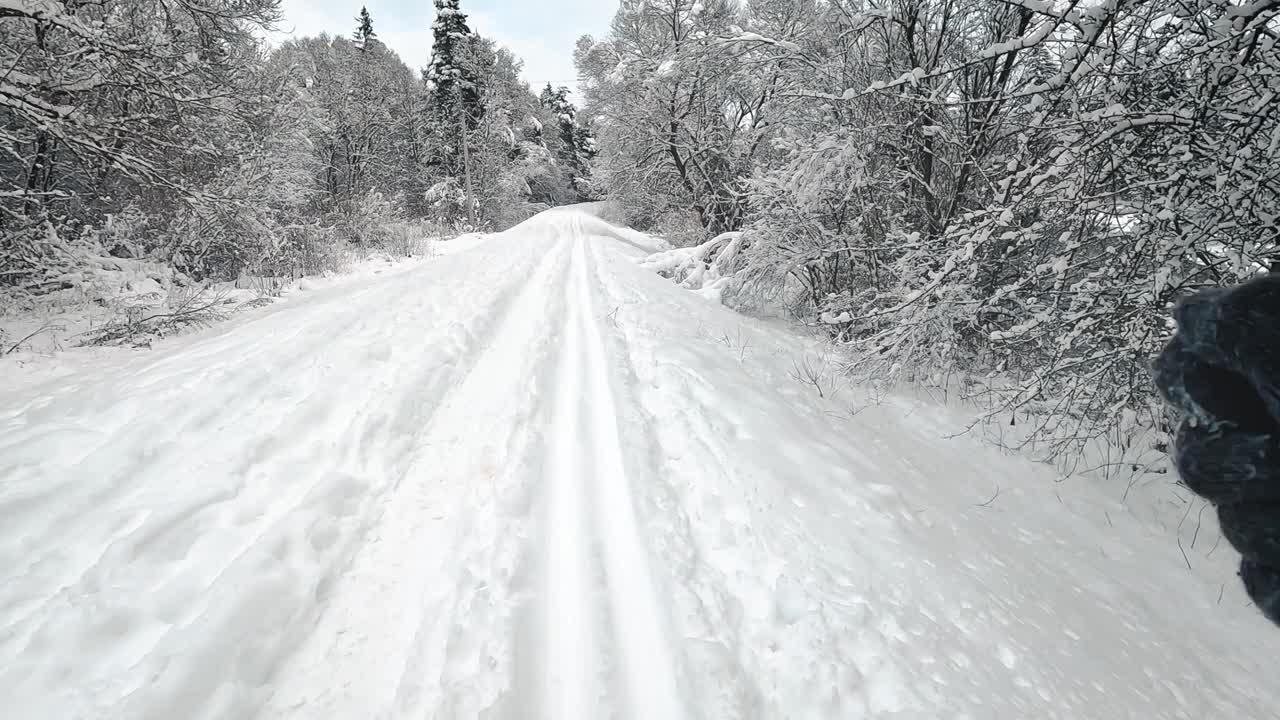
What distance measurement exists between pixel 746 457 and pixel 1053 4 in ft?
10.3

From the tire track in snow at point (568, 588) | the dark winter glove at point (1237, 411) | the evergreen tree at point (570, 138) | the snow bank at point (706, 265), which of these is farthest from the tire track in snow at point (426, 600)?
the evergreen tree at point (570, 138)

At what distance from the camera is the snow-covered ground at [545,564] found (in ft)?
5.51

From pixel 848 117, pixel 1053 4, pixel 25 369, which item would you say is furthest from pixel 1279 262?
pixel 25 369

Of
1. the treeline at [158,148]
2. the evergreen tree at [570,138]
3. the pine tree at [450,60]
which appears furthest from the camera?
the evergreen tree at [570,138]

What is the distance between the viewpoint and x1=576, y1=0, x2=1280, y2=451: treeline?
2561 mm

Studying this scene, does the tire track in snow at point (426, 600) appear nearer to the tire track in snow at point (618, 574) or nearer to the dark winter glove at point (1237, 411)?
the tire track in snow at point (618, 574)

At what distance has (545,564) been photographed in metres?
2.22

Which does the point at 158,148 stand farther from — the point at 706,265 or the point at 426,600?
the point at 706,265

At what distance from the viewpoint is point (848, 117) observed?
568cm

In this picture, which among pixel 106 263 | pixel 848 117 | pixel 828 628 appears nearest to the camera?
pixel 828 628

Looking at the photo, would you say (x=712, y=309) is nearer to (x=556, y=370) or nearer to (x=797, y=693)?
(x=556, y=370)

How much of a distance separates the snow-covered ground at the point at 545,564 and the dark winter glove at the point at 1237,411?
69cm

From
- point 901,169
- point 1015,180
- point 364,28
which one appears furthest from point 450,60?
point 1015,180

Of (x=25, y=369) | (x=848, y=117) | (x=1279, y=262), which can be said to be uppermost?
(x=848, y=117)
